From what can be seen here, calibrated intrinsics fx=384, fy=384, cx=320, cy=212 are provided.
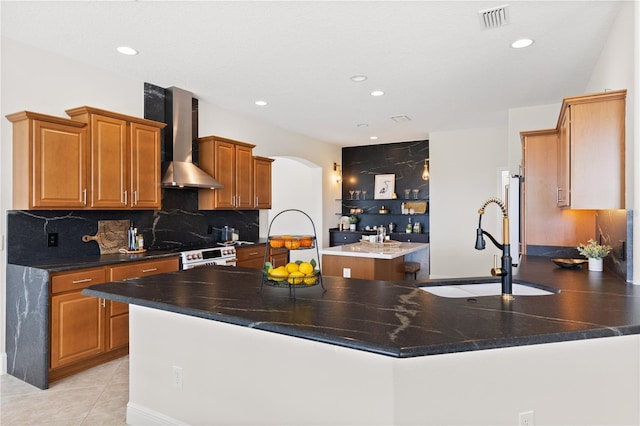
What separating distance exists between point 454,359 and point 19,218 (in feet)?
11.9

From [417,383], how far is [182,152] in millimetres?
3953

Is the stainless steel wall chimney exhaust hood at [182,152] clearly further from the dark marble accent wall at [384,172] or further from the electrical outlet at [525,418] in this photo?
the dark marble accent wall at [384,172]

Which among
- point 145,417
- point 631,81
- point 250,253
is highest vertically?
point 631,81

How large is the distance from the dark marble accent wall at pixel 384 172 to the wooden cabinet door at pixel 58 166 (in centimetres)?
590

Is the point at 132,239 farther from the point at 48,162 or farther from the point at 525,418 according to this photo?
the point at 525,418

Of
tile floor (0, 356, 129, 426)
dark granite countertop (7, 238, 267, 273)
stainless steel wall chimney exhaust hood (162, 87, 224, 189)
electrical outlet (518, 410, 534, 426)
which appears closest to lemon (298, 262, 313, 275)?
electrical outlet (518, 410, 534, 426)

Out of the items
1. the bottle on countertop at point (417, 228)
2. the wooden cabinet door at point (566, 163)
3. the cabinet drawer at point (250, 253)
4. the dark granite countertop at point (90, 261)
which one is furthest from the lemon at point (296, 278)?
the bottle on countertop at point (417, 228)

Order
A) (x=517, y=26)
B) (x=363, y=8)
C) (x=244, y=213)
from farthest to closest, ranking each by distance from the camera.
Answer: (x=244, y=213) → (x=517, y=26) → (x=363, y=8)

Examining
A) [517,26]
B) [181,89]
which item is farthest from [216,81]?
[517,26]

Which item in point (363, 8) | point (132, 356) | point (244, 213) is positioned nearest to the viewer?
point (132, 356)

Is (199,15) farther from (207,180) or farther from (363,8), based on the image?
(207,180)

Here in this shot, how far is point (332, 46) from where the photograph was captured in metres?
3.36

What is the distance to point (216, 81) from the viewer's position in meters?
4.25

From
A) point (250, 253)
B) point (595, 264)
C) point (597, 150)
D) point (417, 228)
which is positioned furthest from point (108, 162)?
point (417, 228)
